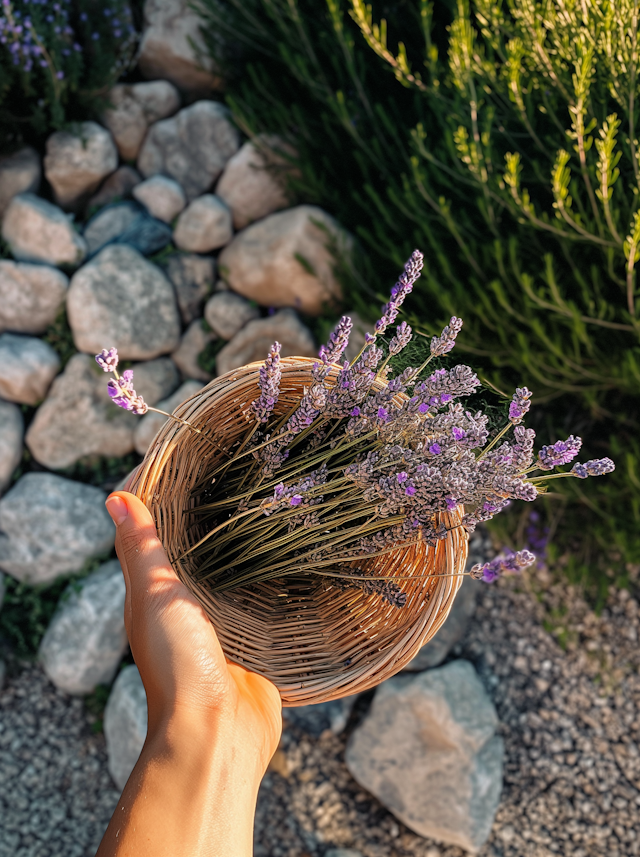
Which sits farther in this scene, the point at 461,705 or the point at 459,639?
the point at 459,639

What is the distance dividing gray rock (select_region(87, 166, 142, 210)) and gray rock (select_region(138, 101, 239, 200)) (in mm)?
109

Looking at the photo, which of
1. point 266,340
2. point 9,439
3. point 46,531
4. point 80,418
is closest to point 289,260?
point 266,340

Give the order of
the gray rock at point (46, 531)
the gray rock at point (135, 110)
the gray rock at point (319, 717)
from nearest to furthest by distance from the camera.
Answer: the gray rock at point (319, 717) < the gray rock at point (46, 531) < the gray rock at point (135, 110)

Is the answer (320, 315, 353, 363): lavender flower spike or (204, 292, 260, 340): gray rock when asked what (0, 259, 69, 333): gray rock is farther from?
(320, 315, 353, 363): lavender flower spike

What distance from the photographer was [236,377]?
1.19 metres

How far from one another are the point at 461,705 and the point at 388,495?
64.3 inches

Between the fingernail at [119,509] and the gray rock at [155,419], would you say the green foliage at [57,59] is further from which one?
the fingernail at [119,509]

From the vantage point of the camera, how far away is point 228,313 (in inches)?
105

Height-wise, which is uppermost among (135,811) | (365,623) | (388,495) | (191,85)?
(191,85)

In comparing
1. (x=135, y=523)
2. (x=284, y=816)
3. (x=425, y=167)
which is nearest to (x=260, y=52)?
(x=425, y=167)

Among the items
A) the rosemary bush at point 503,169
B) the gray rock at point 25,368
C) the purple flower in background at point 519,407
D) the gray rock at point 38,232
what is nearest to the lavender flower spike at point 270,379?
the purple flower in background at point 519,407

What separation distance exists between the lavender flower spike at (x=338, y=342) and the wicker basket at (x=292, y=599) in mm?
184

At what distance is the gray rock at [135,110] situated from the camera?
2803 millimetres

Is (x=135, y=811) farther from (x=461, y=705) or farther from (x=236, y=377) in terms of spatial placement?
(x=461, y=705)
